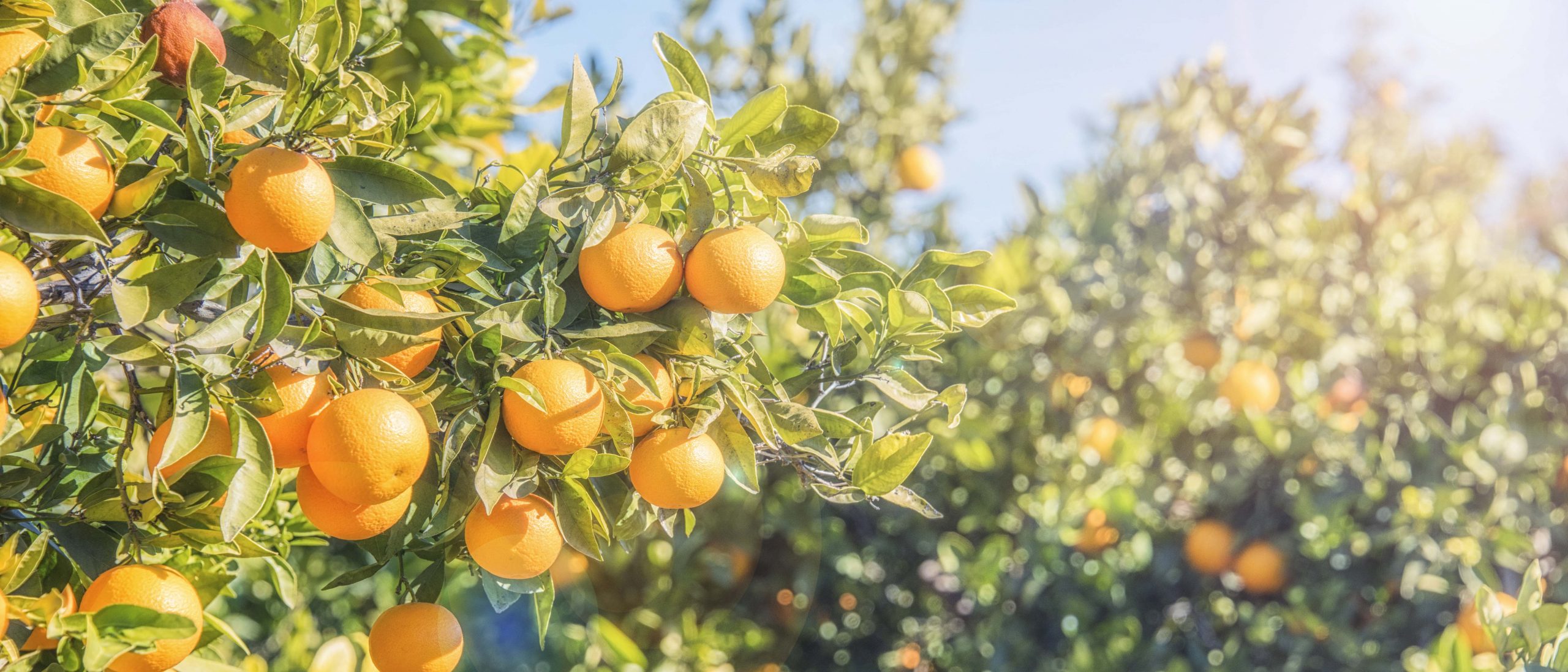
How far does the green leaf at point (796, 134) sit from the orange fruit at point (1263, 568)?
1809mm

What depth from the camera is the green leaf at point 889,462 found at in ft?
3.09

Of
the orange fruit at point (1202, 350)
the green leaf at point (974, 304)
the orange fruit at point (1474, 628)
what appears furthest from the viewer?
the orange fruit at point (1202, 350)

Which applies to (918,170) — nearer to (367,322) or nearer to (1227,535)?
(1227,535)

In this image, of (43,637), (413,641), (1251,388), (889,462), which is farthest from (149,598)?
(1251,388)

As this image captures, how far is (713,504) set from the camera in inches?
91.8

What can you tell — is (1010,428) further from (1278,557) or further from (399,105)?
(399,105)

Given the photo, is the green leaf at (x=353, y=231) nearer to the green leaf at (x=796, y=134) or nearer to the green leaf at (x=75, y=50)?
the green leaf at (x=75, y=50)

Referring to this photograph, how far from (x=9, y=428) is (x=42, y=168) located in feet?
0.92

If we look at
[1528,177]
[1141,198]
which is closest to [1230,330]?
[1141,198]

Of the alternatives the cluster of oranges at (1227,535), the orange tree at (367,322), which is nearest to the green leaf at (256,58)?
the orange tree at (367,322)

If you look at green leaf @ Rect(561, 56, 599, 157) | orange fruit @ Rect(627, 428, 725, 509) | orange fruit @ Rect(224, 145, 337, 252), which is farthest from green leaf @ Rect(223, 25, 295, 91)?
orange fruit @ Rect(627, 428, 725, 509)

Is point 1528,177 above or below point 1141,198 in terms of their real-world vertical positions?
below

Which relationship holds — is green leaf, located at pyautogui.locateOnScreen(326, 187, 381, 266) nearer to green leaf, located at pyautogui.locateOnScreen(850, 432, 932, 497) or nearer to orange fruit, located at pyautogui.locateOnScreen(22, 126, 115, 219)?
orange fruit, located at pyautogui.locateOnScreen(22, 126, 115, 219)

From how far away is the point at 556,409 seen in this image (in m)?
0.77
